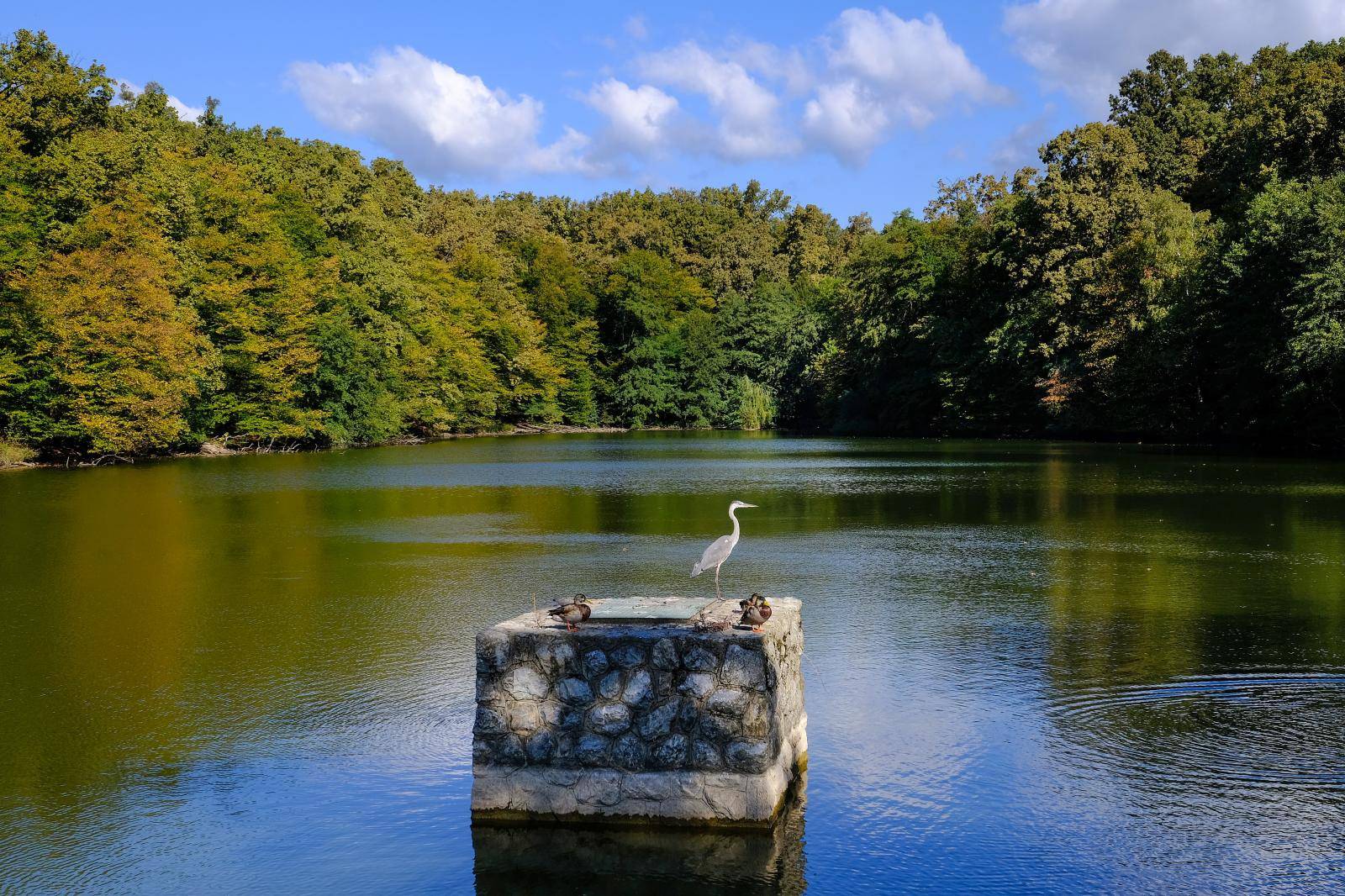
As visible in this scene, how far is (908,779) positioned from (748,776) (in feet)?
5.11

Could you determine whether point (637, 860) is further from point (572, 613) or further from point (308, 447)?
point (308, 447)

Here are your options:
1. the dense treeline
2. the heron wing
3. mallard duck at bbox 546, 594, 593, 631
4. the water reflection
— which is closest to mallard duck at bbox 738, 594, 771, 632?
mallard duck at bbox 546, 594, 593, 631

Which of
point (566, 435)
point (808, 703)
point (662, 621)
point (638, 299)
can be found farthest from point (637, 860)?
point (638, 299)

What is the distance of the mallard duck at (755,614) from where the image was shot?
716 centimetres

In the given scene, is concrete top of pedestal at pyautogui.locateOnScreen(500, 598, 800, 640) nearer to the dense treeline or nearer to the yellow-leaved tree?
the dense treeline

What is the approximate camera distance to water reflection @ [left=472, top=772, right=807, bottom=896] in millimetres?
6391

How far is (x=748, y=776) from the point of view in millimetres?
7051

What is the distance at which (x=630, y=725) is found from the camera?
7.09 metres

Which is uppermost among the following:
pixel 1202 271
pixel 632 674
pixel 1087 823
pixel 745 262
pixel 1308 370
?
pixel 745 262

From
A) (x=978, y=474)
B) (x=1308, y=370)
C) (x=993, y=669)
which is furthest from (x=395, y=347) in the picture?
(x=993, y=669)

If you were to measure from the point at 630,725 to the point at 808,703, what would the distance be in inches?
120

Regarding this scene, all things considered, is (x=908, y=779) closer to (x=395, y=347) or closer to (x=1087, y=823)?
(x=1087, y=823)

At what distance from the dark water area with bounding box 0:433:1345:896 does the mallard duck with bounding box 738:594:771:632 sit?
129cm

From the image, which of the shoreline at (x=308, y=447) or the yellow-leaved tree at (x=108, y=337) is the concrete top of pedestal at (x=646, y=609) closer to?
the shoreline at (x=308, y=447)
